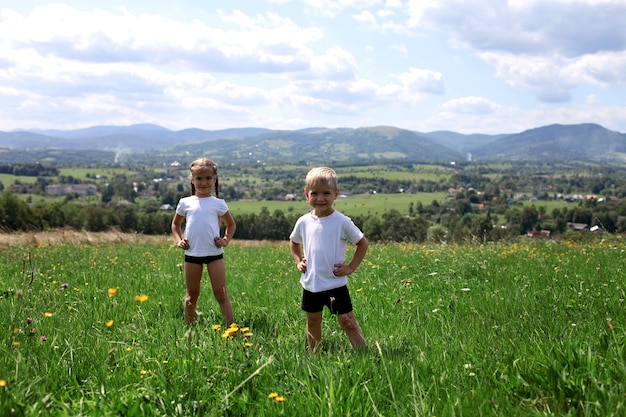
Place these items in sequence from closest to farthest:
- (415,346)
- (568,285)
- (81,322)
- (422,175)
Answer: (415,346), (81,322), (568,285), (422,175)

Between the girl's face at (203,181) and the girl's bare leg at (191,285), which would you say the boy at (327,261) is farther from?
the girl's face at (203,181)

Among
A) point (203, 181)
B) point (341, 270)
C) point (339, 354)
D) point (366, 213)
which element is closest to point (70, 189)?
point (366, 213)

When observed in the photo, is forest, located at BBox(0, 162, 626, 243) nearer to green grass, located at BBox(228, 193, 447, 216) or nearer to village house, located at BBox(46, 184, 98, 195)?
village house, located at BBox(46, 184, 98, 195)

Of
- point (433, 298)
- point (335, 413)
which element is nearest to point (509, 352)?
point (335, 413)

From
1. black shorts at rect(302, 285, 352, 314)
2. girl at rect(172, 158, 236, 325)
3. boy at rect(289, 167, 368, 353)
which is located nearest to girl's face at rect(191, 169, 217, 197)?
girl at rect(172, 158, 236, 325)

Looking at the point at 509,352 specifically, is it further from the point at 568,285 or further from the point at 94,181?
the point at 94,181

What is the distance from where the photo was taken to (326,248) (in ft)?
13.1

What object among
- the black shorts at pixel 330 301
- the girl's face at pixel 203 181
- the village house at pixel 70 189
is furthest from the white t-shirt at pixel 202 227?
the village house at pixel 70 189

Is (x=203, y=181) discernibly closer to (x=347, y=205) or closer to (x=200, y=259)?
(x=200, y=259)

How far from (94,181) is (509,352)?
6544 inches

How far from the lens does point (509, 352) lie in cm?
309

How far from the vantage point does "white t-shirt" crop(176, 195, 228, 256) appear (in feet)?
16.8

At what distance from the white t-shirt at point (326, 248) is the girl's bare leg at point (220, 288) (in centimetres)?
126

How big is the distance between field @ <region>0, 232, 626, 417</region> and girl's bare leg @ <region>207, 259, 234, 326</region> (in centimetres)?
16
